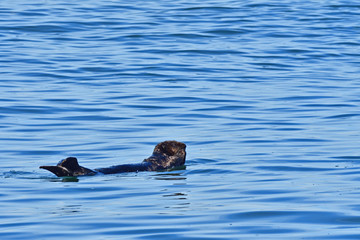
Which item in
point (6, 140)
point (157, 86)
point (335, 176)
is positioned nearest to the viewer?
point (335, 176)

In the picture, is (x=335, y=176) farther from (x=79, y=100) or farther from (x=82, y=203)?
(x=79, y=100)

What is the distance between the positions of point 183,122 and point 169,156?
2.78 metres

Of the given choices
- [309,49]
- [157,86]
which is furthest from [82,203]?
[309,49]

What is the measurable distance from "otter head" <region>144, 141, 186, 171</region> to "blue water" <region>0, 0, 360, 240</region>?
0.22 m

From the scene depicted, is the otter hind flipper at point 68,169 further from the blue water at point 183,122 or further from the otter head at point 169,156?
the otter head at point 169,156

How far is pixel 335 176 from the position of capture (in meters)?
8.83

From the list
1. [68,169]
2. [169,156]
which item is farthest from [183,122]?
[68,169]

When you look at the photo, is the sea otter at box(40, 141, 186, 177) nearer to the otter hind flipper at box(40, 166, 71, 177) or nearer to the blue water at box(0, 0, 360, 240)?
the blue water at box(0, 0, 360, 240)

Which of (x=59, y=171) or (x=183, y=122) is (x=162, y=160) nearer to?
(x=59, y=171)

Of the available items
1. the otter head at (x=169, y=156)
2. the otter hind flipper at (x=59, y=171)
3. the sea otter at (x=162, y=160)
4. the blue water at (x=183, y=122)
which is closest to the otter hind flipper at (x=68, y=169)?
the otter hind flipper at (x=59, y=171)

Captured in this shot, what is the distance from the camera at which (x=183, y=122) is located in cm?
1252

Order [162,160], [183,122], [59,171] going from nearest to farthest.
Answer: [59,171], [162,160], [183,122]

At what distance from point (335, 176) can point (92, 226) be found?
3.38m

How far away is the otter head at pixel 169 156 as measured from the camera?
381 inches
